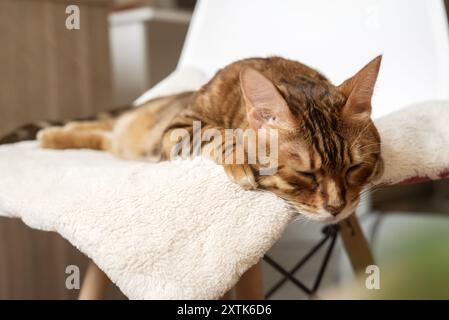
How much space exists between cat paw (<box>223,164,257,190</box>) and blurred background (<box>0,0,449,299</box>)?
2.26 ft

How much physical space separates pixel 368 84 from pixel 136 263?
0.37 m

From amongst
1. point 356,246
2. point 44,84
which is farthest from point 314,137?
point 44,84

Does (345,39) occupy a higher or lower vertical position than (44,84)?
higher

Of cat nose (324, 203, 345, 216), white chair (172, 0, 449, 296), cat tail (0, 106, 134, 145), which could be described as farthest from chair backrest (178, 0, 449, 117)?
cat nose (324, 203, 345, 216)

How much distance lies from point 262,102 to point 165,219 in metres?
0.19

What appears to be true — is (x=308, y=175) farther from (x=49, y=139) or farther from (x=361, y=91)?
(x=49, y=139)

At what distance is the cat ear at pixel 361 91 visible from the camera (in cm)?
68

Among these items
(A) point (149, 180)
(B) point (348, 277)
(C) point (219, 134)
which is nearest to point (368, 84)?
(C) point (219, 134)

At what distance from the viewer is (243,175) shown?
0.65 metres

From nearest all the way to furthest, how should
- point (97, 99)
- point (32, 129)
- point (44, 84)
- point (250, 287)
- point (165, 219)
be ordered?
point (165, 219), point (250, 287), point (32, 129), point (44, 84), point (97, 99)

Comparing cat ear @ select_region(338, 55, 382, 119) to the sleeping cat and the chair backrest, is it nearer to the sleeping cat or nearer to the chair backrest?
the sleeping cat

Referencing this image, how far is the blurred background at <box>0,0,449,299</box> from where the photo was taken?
136 cm

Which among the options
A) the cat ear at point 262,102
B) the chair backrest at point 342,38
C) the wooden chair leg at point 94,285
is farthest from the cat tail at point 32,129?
the cat ear at point 262,102
